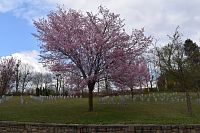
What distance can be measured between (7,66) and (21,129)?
43926mm

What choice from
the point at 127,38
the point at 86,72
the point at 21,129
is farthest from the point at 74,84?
the point at 21,129

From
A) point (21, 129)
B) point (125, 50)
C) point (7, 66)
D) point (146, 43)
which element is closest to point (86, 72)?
point (125, 50)

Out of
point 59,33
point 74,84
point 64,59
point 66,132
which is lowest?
point 66,132

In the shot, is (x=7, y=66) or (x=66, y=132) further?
(x=7, y=66)

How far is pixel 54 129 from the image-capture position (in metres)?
14.2

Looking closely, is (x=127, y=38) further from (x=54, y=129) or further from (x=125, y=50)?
(x=54, y=129)

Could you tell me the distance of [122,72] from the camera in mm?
26203

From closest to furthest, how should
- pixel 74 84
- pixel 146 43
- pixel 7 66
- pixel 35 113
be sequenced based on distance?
pixel 35 113
pixel 74 84
pixel 146 43
pixel 7 66

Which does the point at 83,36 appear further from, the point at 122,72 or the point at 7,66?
the point at 7,66

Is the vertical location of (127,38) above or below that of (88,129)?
above

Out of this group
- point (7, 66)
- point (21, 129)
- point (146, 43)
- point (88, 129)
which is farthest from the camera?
point (7, 66)

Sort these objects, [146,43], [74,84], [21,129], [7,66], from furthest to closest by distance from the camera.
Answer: [7,66] → [146,43] → [74,84] → [21,129]

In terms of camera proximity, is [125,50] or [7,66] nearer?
[125,50]

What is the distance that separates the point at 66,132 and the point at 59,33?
13572mm
